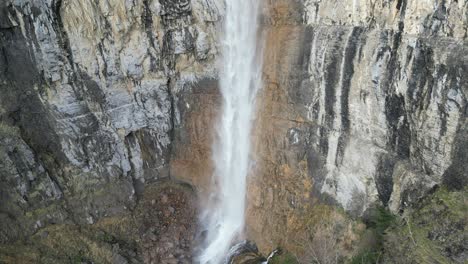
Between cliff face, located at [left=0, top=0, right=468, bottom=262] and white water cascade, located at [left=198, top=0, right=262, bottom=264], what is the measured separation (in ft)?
2.18

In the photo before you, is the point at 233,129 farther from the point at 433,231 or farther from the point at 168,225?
the point at 433,231

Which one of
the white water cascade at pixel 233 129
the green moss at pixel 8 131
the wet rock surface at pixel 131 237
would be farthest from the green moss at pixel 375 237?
the green moss at pixel 8 131

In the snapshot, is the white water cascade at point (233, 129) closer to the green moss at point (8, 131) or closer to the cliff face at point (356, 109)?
the cliff face at point (356, 109)

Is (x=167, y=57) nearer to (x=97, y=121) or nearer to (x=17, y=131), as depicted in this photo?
(x=97, y=121)

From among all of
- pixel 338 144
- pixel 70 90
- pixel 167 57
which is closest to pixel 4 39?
pixel 70 90

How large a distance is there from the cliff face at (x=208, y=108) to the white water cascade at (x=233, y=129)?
26.1 inches

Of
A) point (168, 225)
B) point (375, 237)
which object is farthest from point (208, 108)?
point (375, 237)

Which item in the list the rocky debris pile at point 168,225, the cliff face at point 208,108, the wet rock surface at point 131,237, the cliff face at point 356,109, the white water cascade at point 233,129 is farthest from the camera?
the rocky debris pile at point 168,225

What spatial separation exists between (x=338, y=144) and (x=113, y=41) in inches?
433

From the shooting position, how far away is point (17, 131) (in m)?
19.6

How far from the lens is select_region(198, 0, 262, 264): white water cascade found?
820 inches

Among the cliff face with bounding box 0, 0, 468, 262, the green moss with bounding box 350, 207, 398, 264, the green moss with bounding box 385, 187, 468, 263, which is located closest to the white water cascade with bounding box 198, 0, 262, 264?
the cliff face with bounding box 0, 0, 468, 262

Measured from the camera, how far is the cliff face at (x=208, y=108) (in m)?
14.3

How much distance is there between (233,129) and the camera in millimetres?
22578
